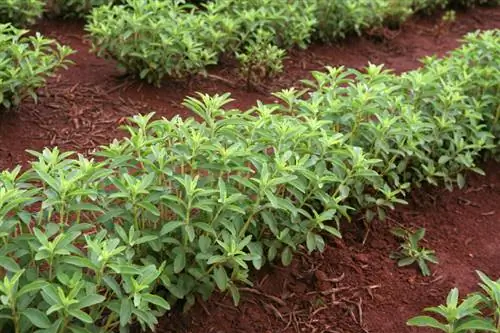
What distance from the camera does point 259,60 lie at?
549 centimetres

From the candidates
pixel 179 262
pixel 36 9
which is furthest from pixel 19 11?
pixel 179 262

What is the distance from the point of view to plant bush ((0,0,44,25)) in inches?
208

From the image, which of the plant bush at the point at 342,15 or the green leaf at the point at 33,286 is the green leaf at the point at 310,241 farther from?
the plant bush at the point at 342,15

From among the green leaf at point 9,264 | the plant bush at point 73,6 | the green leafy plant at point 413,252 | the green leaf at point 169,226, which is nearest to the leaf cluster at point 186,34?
the plant bush at point 73,6

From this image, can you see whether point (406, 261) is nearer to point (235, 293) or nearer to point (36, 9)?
point (235, 293)

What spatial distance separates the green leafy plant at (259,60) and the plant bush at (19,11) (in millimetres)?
1762

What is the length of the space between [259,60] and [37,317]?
3.48 m

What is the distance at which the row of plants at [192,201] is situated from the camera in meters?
2.62

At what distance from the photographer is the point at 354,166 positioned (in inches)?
138

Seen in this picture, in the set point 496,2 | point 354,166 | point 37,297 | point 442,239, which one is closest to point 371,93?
point 354,166

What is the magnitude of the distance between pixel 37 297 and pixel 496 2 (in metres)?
8.01

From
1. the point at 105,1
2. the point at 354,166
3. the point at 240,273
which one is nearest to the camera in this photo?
the point at 240,273

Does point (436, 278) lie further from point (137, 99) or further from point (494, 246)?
point (137, 99)

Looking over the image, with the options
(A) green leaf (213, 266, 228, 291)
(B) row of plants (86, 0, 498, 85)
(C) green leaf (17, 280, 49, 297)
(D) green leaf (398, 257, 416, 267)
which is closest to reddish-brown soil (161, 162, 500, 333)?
(D) green leaf (398, 257, 416, 267)
